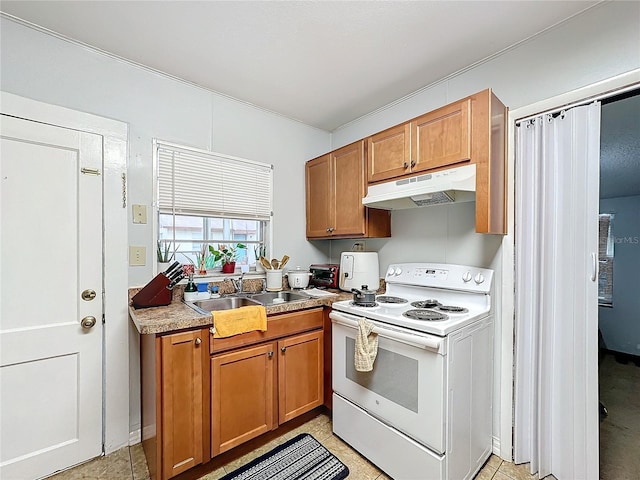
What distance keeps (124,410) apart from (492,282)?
2508mm

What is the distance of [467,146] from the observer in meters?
1.63

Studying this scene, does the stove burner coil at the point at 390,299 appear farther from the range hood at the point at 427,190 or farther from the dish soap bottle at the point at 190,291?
the dish soap bottle at the point at 190,291

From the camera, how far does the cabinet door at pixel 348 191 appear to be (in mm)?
2307

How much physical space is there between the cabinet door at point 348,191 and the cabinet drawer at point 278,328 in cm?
73

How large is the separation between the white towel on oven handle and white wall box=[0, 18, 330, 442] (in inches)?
50.6

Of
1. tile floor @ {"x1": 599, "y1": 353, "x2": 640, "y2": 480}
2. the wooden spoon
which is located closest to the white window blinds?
the wooden spoon

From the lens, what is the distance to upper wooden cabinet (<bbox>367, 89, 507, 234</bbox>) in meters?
1.57

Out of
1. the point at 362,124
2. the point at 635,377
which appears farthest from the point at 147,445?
the point at 635,377

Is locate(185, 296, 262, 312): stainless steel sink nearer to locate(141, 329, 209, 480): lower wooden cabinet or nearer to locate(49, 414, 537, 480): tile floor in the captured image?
locate(141, 329, 209, 480): lower wooden cabinet

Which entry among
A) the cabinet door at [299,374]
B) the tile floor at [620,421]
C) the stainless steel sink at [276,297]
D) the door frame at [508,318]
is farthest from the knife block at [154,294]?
the tile floor at [620,421]

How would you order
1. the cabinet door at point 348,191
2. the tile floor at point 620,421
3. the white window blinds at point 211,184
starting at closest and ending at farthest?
1. the tile floor at point 620,421
2. the white window blinds at point 211,184
3. the cabinet door at point 348,191

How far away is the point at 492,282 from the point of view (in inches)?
70.8

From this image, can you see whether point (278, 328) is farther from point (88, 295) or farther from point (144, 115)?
point (144, 115)

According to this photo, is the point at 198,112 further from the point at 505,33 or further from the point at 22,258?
the point at 505,33
